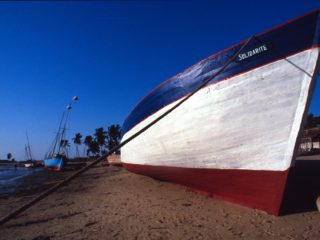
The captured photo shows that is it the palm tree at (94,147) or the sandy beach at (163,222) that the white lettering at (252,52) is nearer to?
the sandy beach at (163,222)

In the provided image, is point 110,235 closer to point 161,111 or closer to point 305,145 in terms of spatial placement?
point 161,111

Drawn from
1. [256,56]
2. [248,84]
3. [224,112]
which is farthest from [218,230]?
[256,56]

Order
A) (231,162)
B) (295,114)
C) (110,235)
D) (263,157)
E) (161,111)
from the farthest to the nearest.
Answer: (161,111)
(231,162)
(263,157)
(295,114)
(110,235)

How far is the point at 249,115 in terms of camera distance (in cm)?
447

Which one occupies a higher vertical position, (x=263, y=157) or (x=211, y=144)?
(x=211, y=144)

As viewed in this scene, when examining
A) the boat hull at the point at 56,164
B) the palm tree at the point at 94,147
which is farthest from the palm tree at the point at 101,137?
the boat hull at the point at 56,164

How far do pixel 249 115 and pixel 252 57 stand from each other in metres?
1.06

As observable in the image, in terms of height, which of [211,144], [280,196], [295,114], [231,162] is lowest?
[280,196]

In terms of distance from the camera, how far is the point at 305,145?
1077 inches

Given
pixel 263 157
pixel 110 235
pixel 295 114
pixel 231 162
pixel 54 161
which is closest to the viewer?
pixel 110 235

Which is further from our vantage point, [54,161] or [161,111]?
[54,161]

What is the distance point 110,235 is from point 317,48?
4331mm

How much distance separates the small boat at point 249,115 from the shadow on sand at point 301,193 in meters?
0.49

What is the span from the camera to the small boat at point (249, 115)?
4.05 m
